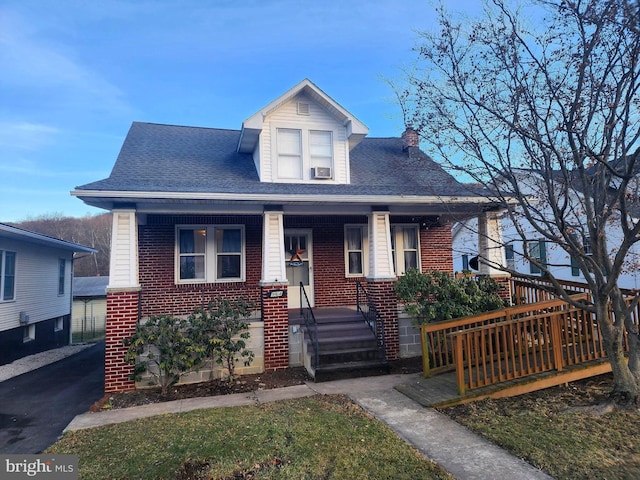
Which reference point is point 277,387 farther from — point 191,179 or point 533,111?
point 533,111

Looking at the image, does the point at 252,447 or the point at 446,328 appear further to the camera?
the point at 446,328

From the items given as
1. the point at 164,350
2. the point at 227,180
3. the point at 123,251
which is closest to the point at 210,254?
the point at 227,180

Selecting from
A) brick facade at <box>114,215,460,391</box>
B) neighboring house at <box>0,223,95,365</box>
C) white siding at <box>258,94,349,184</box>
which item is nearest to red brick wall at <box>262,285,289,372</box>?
brick facade at <box>114,215,460,391</box>

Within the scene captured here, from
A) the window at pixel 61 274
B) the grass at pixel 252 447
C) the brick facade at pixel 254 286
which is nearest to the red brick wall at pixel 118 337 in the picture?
the brick facade at pixel 254 286

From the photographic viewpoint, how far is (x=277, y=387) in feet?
21.2

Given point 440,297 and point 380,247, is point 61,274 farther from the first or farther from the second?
point 440,297

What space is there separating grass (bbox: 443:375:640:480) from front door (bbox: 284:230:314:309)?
5.29 meters

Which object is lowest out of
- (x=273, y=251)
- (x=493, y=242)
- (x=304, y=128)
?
(x=273, y=251)

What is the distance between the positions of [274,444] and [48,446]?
9.80ft

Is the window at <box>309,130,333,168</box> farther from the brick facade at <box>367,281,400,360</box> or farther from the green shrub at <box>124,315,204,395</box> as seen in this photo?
the green shrub at <box>124,315,204,395</box>

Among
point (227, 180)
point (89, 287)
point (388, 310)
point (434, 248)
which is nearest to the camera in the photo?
point (388, 310)

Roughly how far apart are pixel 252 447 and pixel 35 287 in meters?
12.5

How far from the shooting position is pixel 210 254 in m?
9.35

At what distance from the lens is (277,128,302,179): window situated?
8992 mm
